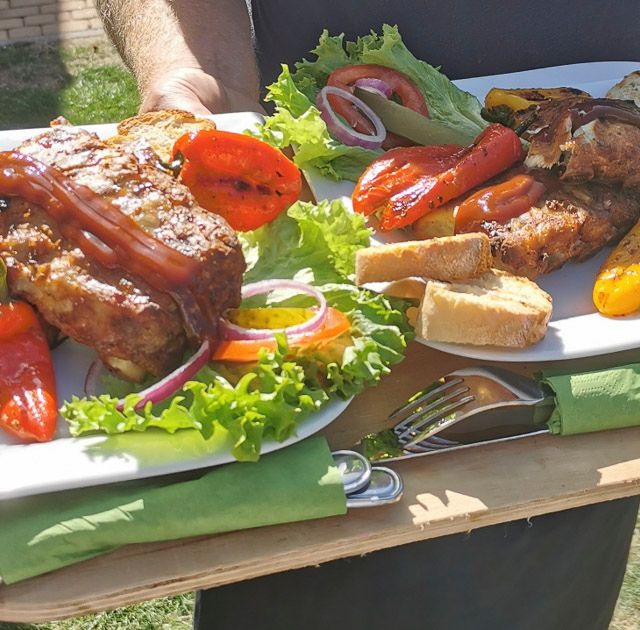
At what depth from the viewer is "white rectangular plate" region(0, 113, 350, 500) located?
2008 millimetres

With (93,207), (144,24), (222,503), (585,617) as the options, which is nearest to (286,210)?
(93,207)

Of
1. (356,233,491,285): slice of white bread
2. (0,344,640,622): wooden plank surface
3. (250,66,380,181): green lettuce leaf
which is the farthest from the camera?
(250,66,380,181): green lettuce leaf

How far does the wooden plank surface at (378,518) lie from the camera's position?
1934 mm

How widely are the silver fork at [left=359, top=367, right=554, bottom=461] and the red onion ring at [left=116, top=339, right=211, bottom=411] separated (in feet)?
1.53

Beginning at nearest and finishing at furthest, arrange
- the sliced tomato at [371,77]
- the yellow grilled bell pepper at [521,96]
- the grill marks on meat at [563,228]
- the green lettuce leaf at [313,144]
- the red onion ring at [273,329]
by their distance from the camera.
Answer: the red onion ring at [273,329] < the grill marks on meat at [563,228] < the green lettuce leaf at [313,144] < the sliced tomato at [371,77] < the yellow grilled bell pepper at [521,96]

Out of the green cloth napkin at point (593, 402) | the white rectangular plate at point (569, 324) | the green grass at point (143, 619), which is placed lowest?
the green grass at point (143, 619)

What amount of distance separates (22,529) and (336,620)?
116 cm

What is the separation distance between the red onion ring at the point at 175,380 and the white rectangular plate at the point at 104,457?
11 centimetres

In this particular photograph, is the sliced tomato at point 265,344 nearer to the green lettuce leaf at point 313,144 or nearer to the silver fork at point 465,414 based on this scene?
the silver fork at point 465,414

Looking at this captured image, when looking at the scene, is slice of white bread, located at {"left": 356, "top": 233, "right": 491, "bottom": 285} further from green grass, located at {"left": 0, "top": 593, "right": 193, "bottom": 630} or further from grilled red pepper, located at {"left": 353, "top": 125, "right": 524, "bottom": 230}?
green grass, located at {"left": 0, "top": 593, "right": 193, "bottom": 630}

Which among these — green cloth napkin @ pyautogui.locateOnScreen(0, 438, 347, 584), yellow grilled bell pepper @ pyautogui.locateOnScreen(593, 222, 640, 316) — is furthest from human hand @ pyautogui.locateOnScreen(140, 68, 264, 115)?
green cloth napkin @ pyautogui.locateOnScreen(0, 438, 347, 584)

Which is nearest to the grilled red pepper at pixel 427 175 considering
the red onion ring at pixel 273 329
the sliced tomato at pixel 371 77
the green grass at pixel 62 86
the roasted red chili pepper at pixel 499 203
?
the roasted red chili pepper at pixel 499 203

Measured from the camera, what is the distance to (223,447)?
6.95 feet

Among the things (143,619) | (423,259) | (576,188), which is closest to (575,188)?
(576,188)
